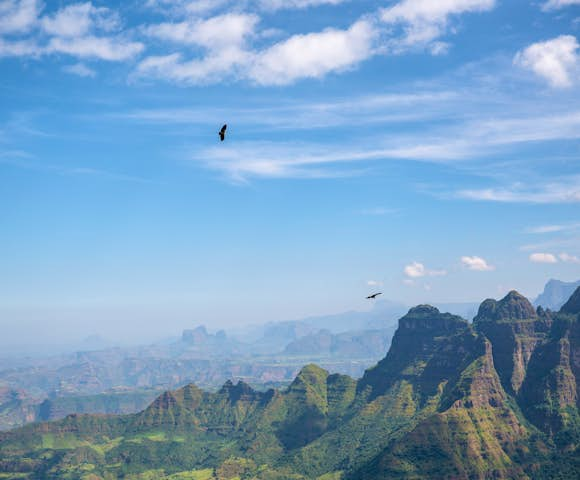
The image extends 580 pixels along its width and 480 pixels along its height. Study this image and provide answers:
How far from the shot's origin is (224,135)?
191 feet
